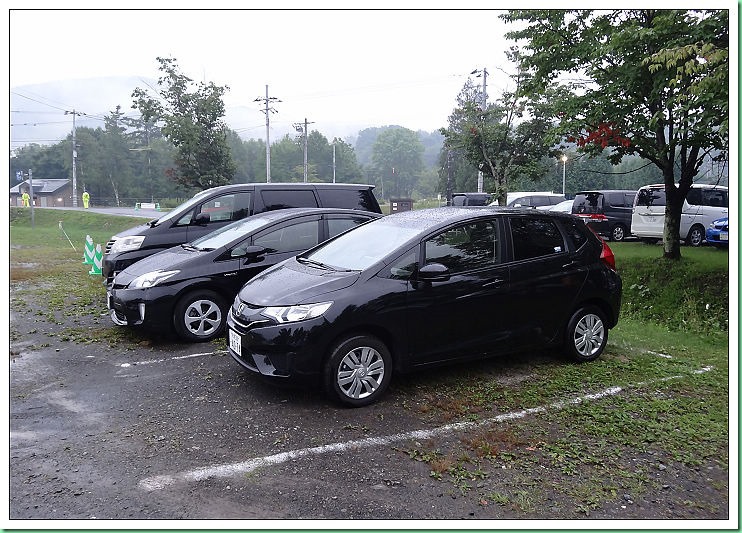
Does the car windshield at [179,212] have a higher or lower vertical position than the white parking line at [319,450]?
higher

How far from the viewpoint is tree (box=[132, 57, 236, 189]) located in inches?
888

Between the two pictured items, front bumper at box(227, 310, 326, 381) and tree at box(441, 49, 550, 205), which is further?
tree at box(441, 49, 550, 205)

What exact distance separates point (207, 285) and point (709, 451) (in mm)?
4992

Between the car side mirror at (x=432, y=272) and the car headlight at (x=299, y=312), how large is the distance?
831mm

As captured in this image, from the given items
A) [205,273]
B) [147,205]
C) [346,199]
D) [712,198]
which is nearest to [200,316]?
[205,273]

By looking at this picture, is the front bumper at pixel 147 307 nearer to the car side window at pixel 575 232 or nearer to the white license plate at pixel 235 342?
the white license plate at pixel 235 342

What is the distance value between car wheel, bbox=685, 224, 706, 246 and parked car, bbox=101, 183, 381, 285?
10717mm

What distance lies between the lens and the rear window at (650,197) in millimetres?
14969

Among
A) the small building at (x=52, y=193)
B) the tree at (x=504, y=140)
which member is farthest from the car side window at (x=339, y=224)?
the small building at (x=52, y=193)

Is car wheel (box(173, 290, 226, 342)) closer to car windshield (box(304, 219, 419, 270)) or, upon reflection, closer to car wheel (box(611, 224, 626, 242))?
car windshield (box(304, 219, 419, 270))

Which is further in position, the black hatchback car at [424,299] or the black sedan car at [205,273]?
the black sedan car at [205,273]

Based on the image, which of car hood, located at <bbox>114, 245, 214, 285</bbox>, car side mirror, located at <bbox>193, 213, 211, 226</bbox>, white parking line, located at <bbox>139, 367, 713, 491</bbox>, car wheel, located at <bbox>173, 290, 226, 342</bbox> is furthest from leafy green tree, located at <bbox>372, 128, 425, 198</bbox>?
white parking line, located at <bbox>139, 367, 713, 491</bbox>

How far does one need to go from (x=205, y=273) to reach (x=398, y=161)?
85.4 meters

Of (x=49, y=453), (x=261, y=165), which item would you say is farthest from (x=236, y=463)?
(x=261, y=165)
